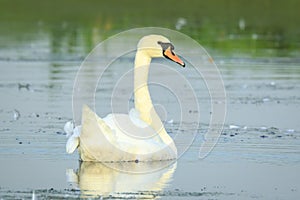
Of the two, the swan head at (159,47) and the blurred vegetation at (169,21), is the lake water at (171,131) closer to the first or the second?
the swan head at (159,47)

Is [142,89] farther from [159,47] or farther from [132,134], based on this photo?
[132,134]

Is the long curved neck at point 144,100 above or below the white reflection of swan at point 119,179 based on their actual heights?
above

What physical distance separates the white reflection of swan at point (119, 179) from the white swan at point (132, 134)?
12 cm

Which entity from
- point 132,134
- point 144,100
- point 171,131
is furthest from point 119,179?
point 171,131

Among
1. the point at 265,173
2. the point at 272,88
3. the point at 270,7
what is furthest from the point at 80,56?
the point at 270,7

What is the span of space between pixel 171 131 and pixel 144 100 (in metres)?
1.27

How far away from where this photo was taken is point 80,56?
21875 millimetres

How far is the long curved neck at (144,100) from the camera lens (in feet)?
38.1

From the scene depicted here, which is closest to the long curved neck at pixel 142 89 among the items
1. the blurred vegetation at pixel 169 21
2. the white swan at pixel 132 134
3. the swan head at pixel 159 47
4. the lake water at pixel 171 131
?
the white swan at pixel 132 134

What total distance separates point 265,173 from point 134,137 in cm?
148

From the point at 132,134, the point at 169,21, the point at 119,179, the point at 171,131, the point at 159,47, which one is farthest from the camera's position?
the point at 169,21

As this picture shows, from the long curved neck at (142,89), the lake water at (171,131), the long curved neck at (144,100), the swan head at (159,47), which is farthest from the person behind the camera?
the swan head at (159,47)

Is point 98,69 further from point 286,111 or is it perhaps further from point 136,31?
point 136,31

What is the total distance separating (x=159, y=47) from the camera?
1197 centimetres
